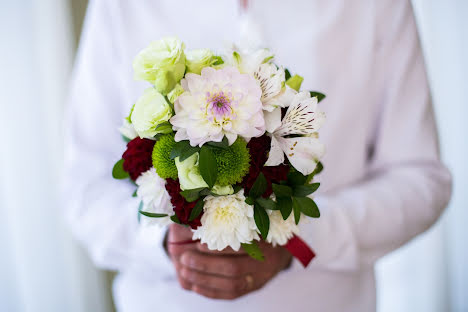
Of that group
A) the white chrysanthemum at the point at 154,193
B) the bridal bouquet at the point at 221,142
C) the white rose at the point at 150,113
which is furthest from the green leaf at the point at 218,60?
the white chrysanthemum at the point at 154,193

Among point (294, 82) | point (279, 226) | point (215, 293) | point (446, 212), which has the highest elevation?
point (294, 82)

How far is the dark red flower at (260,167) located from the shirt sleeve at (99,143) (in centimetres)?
57

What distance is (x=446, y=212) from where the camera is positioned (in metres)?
2.26

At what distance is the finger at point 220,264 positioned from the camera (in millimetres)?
899

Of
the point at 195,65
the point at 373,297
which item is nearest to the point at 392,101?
the point at 373,297

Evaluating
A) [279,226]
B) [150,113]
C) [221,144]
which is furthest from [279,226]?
[150,113]

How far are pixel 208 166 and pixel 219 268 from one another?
0.36 meters

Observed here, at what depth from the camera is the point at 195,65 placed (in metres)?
0.69

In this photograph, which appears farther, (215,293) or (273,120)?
(215,293)

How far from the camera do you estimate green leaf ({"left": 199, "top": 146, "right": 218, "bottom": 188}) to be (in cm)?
64

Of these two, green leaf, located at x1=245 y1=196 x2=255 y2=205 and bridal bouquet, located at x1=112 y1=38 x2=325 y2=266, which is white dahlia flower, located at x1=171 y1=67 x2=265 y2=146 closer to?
bridal bouquet, located at x1=112 y1=38 x2=325 y2=266

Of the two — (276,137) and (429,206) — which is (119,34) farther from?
(429,206)

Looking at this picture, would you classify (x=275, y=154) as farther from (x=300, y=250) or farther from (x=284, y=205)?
(x=300, y=250)

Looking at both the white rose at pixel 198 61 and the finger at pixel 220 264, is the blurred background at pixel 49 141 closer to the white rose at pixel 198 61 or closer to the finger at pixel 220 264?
the finger at pixel 220 264
